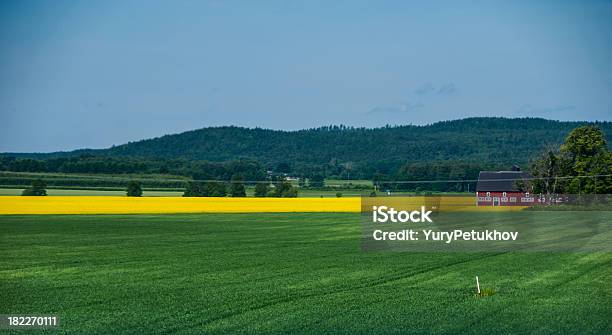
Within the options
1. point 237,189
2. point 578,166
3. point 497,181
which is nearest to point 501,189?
point 497,181

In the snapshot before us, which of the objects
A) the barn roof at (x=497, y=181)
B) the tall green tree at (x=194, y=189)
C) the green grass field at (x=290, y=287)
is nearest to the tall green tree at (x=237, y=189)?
the tall green tree at (x=194, y=189)

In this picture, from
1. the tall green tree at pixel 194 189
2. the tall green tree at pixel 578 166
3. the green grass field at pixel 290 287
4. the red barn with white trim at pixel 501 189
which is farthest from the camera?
the red barn with white trim at pixel 501 189

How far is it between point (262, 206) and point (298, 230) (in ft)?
78.5

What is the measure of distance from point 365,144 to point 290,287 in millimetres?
147872

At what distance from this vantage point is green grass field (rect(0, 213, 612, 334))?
1378 centimetres

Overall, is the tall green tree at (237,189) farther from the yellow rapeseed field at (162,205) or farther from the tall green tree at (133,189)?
the tall green tree at (133,189)

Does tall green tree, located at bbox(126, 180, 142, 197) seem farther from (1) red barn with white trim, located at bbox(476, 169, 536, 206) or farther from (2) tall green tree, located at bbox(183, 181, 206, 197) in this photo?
(1) red barn with white trim, located at bbox(476, 169, 536, 206)

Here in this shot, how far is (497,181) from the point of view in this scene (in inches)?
3772

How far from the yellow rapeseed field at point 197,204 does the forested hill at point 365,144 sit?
62.6 m

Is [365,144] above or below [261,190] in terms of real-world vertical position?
above

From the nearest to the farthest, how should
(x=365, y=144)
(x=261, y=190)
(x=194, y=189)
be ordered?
(x=194, y=189) → (x=261, y=190) → (x=365, y=144)

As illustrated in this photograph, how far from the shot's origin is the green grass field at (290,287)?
13.8m

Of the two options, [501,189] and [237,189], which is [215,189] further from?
[501,189]

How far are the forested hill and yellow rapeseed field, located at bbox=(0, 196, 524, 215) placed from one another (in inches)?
2466
